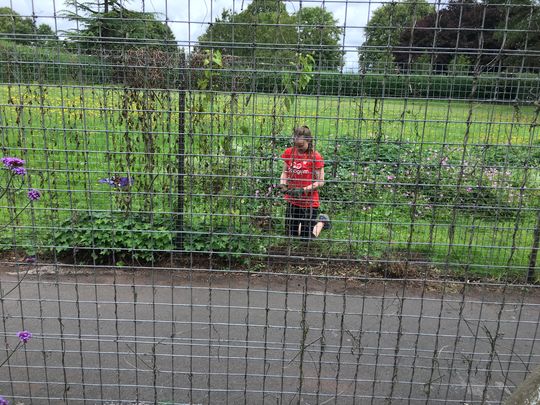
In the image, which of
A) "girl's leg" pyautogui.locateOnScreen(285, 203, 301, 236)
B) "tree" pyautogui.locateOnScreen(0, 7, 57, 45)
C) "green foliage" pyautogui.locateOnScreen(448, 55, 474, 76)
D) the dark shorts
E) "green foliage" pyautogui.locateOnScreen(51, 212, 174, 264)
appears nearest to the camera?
"tree" pyautogui.locateOnScreen(0, 7, 57, 45)

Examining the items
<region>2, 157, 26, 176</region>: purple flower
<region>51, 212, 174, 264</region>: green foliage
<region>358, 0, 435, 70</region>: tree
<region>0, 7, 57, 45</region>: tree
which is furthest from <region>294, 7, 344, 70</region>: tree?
<region>51, 212, 174, 264</region>: green foliage

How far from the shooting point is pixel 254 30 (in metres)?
2.61

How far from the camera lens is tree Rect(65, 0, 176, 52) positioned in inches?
105

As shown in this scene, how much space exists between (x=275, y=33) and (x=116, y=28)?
0.93 meters

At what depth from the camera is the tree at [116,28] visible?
2.66 m

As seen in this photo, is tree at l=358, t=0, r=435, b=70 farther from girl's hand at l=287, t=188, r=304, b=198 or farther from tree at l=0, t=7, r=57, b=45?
tree at l=0, t=7, r=57, b=45

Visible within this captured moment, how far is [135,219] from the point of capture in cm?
553

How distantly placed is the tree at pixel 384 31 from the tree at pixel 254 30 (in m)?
0.42

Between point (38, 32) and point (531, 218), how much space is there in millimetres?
5829

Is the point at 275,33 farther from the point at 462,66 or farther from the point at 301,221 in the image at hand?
the point at 301,221

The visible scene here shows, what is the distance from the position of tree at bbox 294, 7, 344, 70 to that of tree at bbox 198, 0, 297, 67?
7cm

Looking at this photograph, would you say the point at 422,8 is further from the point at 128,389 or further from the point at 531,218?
the point at 531,218

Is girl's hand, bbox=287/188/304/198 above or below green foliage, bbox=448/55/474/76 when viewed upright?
below

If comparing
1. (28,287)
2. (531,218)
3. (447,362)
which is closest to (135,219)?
(28,287)
